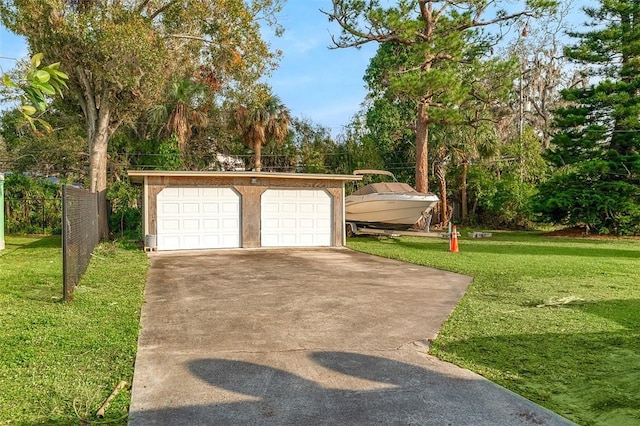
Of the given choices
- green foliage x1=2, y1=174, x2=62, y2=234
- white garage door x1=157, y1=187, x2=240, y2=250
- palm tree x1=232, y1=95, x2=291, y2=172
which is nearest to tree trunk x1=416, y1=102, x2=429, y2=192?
palm tree x1=232, y1=95, x2=291, y2=172

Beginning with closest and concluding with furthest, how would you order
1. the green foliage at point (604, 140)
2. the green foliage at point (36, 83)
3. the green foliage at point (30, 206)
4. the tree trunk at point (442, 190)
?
the green foliage at point (36, 83) → the green foliage at point (604, 140) → the green foliage at point (30, 206) → the tree trunk at point (442, 190)

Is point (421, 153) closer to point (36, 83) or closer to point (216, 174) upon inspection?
point (216, 174)

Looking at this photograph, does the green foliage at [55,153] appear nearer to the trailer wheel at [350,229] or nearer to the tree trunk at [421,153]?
the trailer wheel at [350,229]

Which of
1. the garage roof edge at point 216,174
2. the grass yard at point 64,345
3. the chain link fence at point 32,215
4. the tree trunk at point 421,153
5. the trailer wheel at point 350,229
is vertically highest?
the tree trunk at point 421,153

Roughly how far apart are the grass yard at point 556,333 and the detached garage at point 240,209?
16.5 feet

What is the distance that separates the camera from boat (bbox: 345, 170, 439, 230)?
634 inches

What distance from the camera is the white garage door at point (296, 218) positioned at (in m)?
15.0

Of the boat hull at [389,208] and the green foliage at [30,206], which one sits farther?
the green foliage at [30,206]

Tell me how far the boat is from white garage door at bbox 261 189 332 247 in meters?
1.89

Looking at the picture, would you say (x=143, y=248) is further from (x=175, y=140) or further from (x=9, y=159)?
(x=9, y=159)

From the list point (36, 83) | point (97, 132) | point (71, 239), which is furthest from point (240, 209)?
point (36, 83)

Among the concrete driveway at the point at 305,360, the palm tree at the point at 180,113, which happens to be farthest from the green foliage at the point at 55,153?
the concrete driveway at the point at 305,360

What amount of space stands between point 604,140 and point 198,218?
1521cm

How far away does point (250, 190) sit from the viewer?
14664 mm
